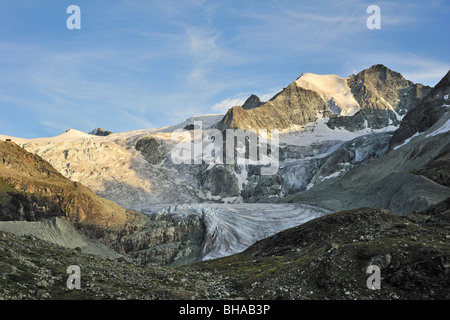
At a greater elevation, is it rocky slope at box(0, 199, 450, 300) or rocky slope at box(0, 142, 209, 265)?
rocky slope at box(0, 142, 209, 265)

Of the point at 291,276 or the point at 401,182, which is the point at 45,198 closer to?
the point at 401,182

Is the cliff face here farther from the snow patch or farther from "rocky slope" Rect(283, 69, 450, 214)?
the snow patch

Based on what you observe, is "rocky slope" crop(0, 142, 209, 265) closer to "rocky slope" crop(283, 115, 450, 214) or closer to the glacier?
the glacier

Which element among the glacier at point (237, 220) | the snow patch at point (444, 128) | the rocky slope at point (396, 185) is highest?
the snow patch at point (444, 128)

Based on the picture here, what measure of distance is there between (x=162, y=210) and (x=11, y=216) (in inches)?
1982

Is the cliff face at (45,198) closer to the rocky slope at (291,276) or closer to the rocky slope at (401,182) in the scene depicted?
the rocky slope at (401,182)

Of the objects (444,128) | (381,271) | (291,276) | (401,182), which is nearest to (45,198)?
(401,182)

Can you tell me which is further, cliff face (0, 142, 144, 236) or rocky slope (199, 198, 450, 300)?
cliff face (0, 142, 144, 236)

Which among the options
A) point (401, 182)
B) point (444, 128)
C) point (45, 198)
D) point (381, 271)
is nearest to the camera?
point (381, 271)

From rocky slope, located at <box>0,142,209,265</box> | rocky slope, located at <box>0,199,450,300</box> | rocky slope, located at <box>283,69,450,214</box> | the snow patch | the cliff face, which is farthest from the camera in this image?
the snow patch

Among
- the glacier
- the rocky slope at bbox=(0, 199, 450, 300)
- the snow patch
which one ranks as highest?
the snow patch

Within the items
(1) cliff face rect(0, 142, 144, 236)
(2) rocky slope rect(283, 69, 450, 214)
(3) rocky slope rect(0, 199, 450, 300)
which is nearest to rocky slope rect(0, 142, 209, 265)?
(1) cliff face rect(0, 142, 144, 236)

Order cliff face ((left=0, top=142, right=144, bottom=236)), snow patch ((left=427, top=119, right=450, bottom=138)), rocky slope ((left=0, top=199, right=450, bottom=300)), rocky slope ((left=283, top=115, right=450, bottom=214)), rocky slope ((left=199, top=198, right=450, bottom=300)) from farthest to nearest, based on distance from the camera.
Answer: snow patch ((left=427, top=119, right=450, bottom=138)), cliff face ((left=0, top=142, right=144, bottom=236)), rocky slope ((left=283, top=115, right=450, bottom=214)), rocky slope ((left=199, top=198, right=450, bottom=300)), rocky slope ((left=0, top=199, right=450, bottom=300))

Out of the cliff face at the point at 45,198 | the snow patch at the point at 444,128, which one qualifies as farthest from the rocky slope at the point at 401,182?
the cliff face at the point at 45,198
